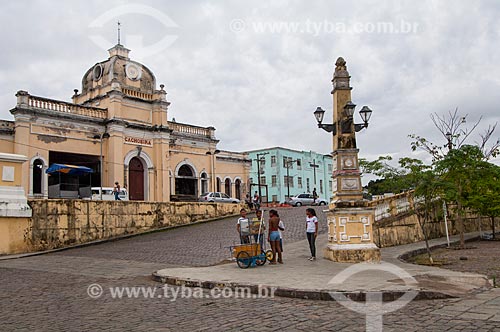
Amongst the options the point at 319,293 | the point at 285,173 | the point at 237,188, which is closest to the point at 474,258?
the point at 319,293

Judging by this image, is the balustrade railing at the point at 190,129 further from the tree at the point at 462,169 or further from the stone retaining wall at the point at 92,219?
the tree at the point at 462,169

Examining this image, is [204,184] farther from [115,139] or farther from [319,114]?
[319,114]

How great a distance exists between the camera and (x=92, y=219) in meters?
17.9

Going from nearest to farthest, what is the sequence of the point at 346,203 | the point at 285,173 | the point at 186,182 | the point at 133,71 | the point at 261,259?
the point at 261,259 < the point at 346,203 < the point at 133,71 < the point at 186,182 < the point at 285,173

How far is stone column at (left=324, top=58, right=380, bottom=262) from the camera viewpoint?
11734 mm

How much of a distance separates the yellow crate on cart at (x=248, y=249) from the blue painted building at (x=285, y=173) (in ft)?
141

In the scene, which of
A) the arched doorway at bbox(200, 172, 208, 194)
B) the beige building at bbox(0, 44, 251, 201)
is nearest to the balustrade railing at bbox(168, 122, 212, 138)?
the beige building at bbox(0, 44, 251, 201)

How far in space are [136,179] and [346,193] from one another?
21.6m

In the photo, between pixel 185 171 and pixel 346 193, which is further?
pixel 185 171

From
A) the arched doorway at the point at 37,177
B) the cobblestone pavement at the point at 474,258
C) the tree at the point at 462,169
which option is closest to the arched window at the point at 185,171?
the arched doorway at the point at 37,177

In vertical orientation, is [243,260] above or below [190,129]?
below

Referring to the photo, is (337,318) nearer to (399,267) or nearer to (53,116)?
(399,267)

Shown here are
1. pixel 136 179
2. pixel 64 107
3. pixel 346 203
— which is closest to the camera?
pixel 346 203

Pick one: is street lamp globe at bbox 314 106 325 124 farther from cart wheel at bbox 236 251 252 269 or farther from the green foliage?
the green foliage
